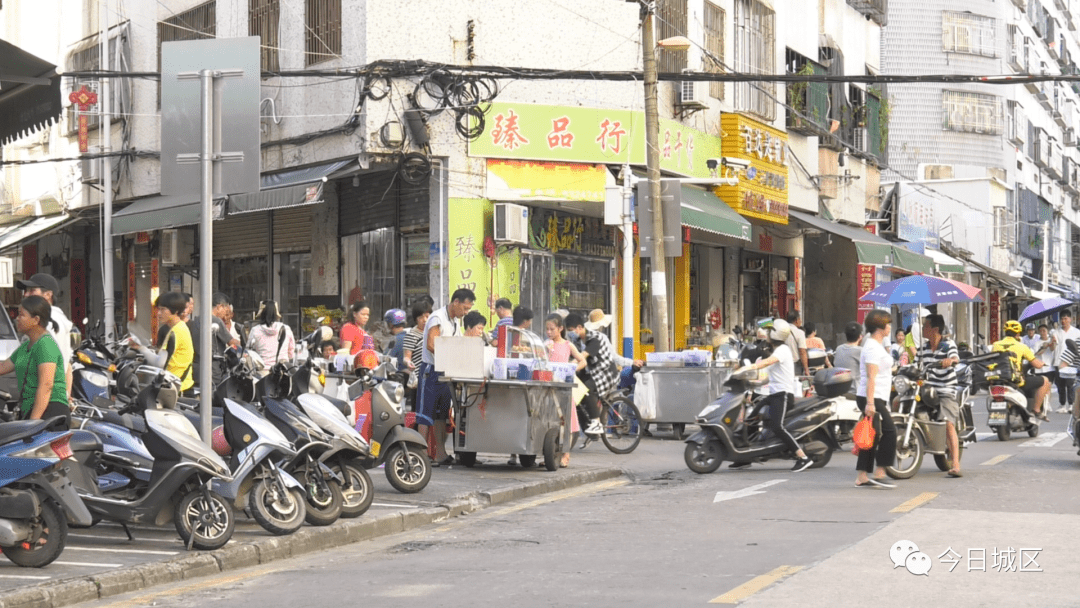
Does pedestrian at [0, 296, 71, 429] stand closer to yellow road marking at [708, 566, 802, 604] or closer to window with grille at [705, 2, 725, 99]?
yellow road marking at [708, 566, 802, 604]

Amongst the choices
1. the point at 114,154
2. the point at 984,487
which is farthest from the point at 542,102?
the point at 984,487

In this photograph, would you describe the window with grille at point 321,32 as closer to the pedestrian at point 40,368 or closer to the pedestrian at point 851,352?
the pedestrian at point 851,352

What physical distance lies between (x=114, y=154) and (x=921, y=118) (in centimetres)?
3361

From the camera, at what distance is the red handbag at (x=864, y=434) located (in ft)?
38.8

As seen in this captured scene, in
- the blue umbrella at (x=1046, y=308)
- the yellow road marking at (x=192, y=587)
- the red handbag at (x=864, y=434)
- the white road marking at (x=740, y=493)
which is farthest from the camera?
the blue umbrella at (x=1046, y=308)

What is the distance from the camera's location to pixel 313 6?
2038cm

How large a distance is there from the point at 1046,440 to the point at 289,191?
1095 cm

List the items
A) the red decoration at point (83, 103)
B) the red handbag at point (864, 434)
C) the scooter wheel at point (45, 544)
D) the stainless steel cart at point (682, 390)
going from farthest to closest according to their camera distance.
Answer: the red decoration at point (83, 103), the stainless steel cart at point (682, 390), the red handbag at point (864, 434), the scooter wheel at point (45, 544)

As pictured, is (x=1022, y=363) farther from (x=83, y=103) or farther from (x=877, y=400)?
(x=83, y=103)

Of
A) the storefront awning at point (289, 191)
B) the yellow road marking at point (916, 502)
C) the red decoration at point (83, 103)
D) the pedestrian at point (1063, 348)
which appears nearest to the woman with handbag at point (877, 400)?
the yellow road marking at point (916, 502)

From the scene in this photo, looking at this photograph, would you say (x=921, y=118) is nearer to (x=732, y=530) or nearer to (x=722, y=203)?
(x=722, y=203)

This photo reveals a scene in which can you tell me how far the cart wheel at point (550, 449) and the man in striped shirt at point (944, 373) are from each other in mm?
3763

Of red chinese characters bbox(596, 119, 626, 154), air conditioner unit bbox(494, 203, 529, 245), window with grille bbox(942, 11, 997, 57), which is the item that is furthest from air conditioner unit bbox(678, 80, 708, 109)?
window with grille bbox(942, 11, 997, 57)

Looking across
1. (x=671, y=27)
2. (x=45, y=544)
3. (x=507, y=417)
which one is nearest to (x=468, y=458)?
(x=507, y=417)
